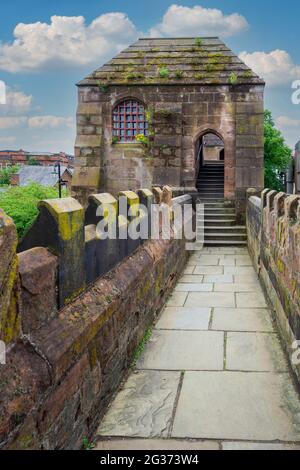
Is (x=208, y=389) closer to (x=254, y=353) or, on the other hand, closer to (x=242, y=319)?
(x=254, y=353)

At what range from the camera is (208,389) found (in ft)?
12.3

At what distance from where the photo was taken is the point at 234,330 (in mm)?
5316

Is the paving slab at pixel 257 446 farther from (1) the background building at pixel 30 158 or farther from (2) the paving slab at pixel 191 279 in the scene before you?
(1) the background building at pixel 30 158

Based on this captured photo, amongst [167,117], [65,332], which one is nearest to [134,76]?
[167,117]

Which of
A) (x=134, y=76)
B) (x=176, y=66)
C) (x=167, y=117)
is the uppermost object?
(x=176, y=66)

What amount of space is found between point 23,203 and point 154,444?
25.1m

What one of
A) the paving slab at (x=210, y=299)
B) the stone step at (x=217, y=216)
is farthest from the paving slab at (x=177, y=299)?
the stone step at (x=217, y=216)

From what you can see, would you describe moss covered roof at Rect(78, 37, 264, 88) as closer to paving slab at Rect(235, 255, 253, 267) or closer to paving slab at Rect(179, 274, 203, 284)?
paving slab at Rect(235, 255, 253, 267)

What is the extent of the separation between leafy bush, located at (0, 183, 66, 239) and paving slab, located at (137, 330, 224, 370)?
53.4ft

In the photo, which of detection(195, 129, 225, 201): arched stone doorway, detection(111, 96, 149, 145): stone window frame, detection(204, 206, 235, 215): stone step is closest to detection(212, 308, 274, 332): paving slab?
detection(204, 206, 235, 215): stone step

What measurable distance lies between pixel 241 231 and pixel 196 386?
1006 cm

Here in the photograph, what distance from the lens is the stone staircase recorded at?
1307 cm
